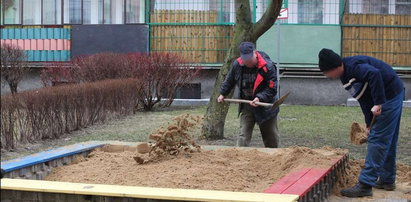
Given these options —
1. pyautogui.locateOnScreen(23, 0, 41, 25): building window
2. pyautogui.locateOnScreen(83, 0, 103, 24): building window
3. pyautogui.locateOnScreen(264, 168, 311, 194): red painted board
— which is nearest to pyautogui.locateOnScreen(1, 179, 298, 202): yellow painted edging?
pyautogui.locateOnScreen(264, 168, 311, 194): red painted board

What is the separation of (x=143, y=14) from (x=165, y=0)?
873mm

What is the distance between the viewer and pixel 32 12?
22.9 m

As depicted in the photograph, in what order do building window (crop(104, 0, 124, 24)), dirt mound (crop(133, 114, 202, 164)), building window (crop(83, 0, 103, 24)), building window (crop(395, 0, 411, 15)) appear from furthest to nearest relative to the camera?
building window (crop(83, 0, 103, 24))
building window (crop(104, 0, 124, 24))
building window (crop(395, 0, 411, 15))
dirt mound (crop(133, 114, 202, 164))

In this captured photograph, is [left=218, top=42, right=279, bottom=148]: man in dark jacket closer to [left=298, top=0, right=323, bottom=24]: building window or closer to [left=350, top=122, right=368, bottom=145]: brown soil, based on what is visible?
[left=350, top=122, right=368, bottom=145]: brown soil

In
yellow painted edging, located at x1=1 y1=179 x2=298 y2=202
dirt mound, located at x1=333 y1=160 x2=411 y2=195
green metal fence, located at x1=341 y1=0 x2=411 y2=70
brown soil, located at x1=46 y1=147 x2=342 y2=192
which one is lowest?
dirt mound, located at x1=333 y1=160 x2=411 y2=195

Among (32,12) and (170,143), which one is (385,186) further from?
(32,12)

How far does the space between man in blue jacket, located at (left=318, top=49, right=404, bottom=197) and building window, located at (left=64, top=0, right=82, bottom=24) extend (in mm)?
16792

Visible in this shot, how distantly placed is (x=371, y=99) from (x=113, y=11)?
16.6 metres

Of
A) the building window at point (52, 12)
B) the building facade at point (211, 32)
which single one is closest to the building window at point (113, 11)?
the building facade at point (211, 32)

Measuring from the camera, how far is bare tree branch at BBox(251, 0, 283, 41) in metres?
11.0

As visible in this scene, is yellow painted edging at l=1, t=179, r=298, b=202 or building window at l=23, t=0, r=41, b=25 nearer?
yellow painted edging at l=1, t=179, r=298, b=202

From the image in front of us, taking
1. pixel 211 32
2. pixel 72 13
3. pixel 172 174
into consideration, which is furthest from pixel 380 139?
pixel 72 13

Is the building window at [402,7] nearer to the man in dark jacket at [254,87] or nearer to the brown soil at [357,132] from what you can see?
the brown soil at [357,132]

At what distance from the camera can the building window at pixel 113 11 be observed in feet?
73.7
